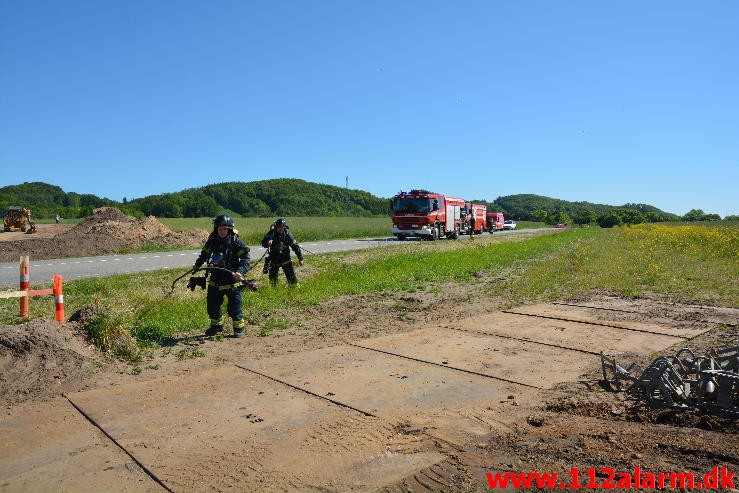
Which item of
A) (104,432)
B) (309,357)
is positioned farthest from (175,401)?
(309,357)

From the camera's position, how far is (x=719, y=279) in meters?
14.4

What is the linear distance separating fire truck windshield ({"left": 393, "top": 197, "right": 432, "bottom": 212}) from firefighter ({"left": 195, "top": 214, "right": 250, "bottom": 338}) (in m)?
26.8

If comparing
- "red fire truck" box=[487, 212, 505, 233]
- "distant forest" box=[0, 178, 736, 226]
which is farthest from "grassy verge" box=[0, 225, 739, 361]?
"distant forest" box=[0, 178, 736, 226]

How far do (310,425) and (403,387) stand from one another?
1.32 metres

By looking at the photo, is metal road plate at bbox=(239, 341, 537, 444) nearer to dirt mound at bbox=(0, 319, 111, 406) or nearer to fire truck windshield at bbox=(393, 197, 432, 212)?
dirt mound at bbox=(0, 319, 111, 406)

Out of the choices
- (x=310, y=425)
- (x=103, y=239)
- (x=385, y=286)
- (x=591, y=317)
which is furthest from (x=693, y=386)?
(x=103, y=239)

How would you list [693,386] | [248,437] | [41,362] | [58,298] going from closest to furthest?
[248,437]
[693,386]
[41,362]
[58,298]

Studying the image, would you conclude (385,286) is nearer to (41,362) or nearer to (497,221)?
(41,362)

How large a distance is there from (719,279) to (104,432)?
1461cm

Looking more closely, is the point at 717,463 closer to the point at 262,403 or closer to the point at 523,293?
the point at 262,403

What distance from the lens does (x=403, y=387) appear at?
565cm

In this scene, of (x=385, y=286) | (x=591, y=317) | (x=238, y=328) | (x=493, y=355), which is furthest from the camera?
(x=385, y=286)

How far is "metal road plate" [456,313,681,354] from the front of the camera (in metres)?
7.44

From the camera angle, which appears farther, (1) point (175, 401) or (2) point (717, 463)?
(1) point (175, 401)
